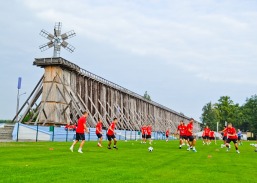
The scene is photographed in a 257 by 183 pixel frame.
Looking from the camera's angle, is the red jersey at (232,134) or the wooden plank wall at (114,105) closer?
the red jersey at (232,134)

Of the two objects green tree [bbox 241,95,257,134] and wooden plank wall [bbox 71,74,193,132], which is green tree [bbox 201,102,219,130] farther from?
wooden plank wall [bbox 71,74,193,132]

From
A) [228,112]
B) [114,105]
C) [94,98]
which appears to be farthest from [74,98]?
[228,112]

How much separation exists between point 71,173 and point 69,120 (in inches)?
1672

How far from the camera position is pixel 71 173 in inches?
405

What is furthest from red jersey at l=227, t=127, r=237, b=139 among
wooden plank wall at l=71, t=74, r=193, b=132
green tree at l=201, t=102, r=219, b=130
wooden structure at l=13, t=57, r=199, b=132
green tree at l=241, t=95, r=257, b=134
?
green tree at l=201, t=102, r=219, b=130

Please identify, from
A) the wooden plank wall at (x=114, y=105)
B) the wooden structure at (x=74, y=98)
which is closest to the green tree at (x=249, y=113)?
the wooden plank wall at (x=114, y=105)

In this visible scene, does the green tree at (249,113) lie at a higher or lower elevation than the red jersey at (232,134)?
higher

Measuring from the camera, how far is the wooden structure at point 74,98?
51031 mm

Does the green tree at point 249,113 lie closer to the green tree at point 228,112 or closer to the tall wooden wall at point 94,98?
the green tree at point 228,112

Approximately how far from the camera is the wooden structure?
5103 cm

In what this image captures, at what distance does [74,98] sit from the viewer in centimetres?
5466

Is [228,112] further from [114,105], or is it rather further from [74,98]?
[74,98]

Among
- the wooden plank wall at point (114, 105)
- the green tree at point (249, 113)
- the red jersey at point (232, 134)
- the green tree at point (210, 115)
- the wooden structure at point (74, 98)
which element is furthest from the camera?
the green tree at point (210, 115)

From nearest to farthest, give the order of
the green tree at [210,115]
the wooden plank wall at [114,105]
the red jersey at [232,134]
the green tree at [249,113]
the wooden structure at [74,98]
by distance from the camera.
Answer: the red jersey at [232,134]
the wooden structure at [74,98]
the wooden plank wall at [114,105]
the green tree at [249,113]
the green tree at [210,115]
